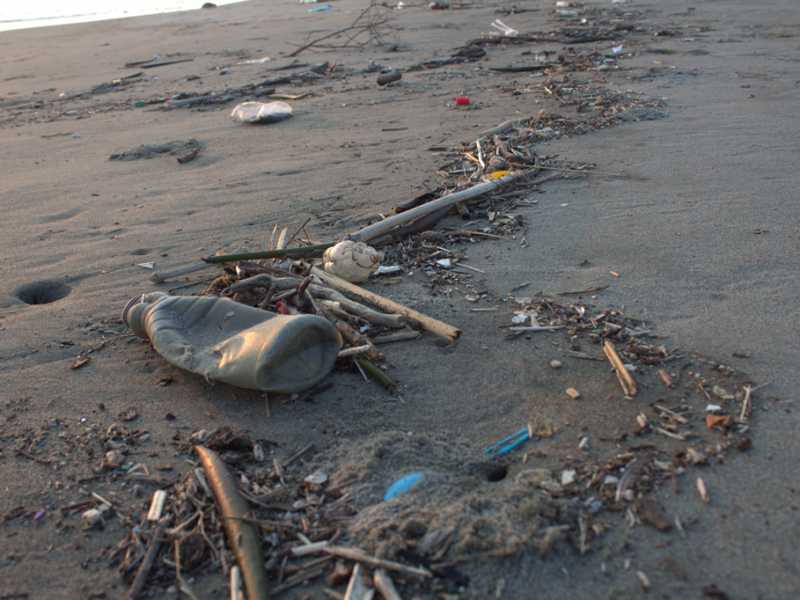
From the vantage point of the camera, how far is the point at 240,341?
8.14 feet

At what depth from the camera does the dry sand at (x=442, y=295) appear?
1.75 metres

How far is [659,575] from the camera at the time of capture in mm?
1584

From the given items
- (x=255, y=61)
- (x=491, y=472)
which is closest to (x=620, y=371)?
(x=491, y=472)

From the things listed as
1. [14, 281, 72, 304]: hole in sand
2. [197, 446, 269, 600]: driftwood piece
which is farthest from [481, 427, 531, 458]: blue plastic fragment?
[14, 281, 72, 304]: hole in sand

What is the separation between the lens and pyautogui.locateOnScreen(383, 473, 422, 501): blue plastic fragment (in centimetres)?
194

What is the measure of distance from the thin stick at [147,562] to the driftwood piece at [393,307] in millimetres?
1532

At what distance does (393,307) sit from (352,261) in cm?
49

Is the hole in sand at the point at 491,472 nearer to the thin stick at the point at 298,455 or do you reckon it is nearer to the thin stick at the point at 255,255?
the thin stick at the point at 298,455

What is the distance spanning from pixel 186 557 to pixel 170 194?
13.5ft

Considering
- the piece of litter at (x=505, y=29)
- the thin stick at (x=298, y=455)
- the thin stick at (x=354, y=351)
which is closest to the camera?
the thin stick at (x=298, y=455)

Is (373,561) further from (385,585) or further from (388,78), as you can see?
(388,78)

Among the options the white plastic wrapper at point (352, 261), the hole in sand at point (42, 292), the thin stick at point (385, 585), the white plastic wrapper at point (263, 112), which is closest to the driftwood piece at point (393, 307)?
the white plastic wrapper at point (352, 261)

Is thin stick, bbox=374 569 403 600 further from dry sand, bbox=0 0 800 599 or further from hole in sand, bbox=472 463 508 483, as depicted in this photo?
hole in sand, bbox=472 463 508 483

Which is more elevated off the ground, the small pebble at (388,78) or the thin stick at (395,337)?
the small pebble at (388,78)
